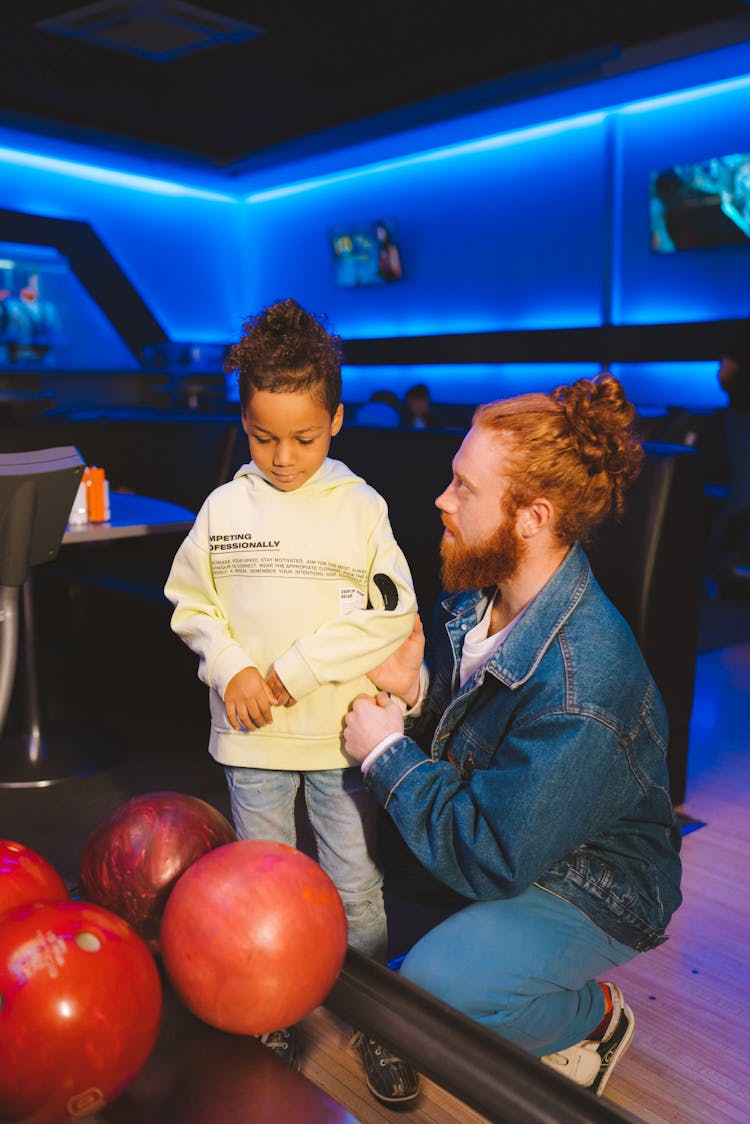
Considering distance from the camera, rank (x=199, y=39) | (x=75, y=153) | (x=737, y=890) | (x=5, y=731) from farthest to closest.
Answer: (x=75, y=153) < (x=199, y=39) < (x=5, y=731) < (x=737, y=890)

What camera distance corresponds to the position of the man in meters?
1.26

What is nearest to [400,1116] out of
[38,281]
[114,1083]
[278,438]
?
[114,1083]

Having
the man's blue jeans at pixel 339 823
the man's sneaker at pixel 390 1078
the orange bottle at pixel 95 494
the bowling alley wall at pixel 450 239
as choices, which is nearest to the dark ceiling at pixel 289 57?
the bowling alley wall at pixel 450 239

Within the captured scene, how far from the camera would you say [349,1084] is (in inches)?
62.1

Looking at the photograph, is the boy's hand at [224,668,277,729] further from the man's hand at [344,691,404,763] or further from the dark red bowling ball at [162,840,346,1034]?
the dark red bowling ball at [162,840,346,1034]

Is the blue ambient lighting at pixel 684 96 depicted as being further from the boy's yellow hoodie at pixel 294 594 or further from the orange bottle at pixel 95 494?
the boy's yellow hoodie at pixel 294 594

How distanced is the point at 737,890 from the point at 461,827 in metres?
→ 1.26

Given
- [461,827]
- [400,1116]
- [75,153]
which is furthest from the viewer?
[75,153]

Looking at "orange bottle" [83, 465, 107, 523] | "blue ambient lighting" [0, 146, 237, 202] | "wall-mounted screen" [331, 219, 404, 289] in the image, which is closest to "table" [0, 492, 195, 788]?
"orange bottle" [83, 465, 107, 523]

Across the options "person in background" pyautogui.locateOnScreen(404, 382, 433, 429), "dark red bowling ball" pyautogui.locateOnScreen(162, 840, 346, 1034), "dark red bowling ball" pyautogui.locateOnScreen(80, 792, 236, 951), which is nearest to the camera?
"dark red bowling ball" pyautogui.locateOnScreen(162, 840, 346, 1034)

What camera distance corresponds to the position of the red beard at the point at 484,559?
1418 mm

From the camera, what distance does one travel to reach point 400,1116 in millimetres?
1496

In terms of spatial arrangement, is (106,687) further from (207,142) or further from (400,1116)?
(207,142)

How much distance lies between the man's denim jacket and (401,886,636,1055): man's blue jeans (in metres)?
0.03
